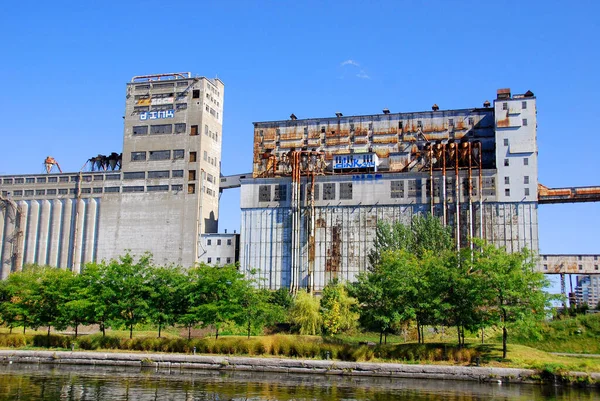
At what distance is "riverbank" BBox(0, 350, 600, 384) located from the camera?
4462cm

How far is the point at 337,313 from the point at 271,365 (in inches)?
880

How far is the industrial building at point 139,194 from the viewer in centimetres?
10294

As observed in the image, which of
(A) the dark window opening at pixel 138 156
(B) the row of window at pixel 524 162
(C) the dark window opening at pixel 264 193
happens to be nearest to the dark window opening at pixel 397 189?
(B) the row of window at pixel 524 162

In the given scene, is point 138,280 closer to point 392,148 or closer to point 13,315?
point 13,315

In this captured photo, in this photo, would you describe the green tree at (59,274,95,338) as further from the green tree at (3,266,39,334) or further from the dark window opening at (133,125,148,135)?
the dark window opening at (133,125,148,135)

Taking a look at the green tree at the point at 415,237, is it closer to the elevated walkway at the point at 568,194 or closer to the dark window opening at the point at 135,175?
the elevated walkway at the point at 568,194

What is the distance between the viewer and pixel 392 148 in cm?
10050

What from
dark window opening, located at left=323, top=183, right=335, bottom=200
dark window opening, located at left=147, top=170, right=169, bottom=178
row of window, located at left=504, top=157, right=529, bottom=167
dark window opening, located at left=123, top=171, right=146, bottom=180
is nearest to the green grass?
row of window, located at left=504, top=157, right=529, bottom=167

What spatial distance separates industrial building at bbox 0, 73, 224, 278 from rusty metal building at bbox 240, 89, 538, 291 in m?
10.4

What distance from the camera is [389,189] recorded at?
3622 inches

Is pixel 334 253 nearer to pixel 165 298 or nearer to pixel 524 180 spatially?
pixel 524 180

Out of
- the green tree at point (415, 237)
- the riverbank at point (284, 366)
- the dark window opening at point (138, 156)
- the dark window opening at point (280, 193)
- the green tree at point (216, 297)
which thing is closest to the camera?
the riverbank at point (284, 366)

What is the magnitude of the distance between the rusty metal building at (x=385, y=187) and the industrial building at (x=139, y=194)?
10353 mm

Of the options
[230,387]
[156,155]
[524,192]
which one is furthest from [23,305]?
[524,192]
